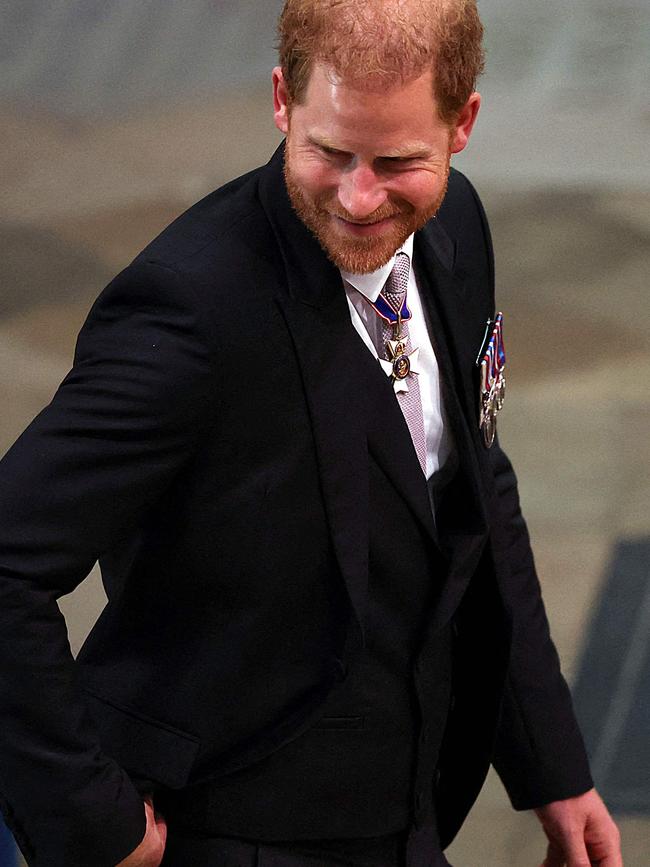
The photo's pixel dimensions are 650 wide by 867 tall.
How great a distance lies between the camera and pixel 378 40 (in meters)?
1.21

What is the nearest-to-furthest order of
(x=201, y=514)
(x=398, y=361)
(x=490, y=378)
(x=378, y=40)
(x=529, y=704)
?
(x=378, y=40) → (x=201, y=514) → (x=398, y=361) → (x=490, y=378) → (x=529, y=704)

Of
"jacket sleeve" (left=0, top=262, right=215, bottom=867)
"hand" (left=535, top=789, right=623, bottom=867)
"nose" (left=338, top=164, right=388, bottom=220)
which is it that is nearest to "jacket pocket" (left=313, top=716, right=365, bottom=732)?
"jacket sleeve" (left=0, top=262, right=215, bottom=867)

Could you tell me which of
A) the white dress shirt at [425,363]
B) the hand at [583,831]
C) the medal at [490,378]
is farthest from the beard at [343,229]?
the hand at [583,831]

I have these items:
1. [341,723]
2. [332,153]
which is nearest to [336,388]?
[332,153]

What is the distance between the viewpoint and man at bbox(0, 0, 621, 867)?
1239mm

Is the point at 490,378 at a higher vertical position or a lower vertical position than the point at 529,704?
higher

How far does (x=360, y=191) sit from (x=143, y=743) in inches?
21.4

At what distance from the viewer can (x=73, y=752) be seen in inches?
50.6

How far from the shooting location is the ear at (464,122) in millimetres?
1319

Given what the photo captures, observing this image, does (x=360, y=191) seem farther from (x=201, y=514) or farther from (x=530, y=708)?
(x=530, y=708)

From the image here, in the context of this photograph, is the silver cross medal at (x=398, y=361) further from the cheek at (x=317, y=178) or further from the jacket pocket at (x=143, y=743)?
the jacket pocket at (x=143, y=743)

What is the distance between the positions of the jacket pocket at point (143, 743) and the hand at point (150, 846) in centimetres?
3

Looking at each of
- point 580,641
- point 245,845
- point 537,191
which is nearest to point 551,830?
point 245,845

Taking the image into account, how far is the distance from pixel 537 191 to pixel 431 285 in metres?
2.78
